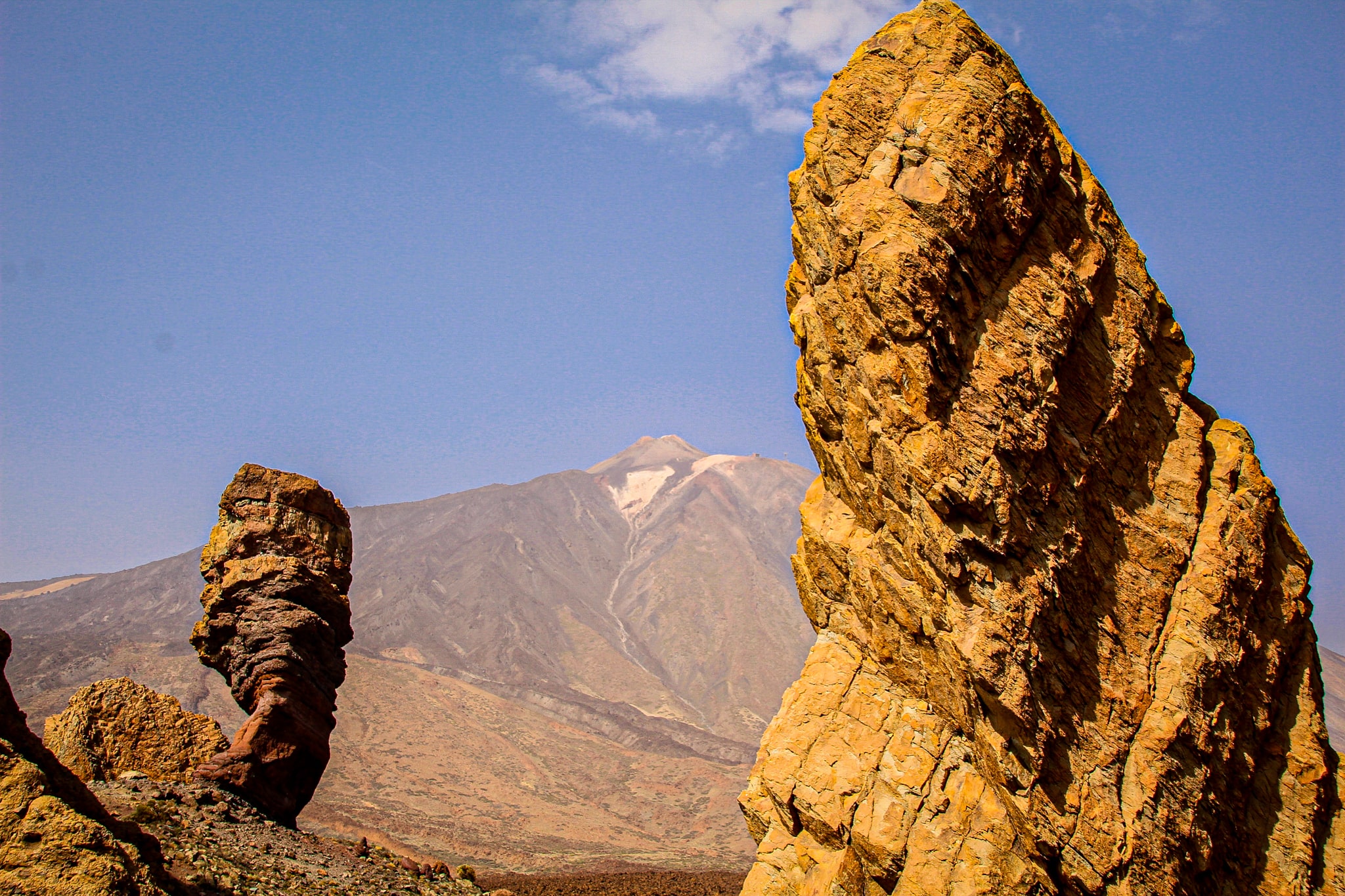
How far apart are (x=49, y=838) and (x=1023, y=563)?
32.7 feet

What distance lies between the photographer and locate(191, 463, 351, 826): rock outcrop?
19.6 m

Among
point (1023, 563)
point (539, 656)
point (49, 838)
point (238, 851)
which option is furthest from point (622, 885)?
point (539, 656)

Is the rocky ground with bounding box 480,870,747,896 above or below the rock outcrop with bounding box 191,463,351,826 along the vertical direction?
below

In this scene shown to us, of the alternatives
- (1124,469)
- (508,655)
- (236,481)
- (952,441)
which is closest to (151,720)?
(236,481)

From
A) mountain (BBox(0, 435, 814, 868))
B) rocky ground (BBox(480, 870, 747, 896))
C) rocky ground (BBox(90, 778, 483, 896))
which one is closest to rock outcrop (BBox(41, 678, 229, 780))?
rocky ground (BBox(90, 778, 483, 896))

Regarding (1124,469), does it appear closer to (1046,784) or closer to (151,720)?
(1046,784)

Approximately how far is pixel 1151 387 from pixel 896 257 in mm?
3384

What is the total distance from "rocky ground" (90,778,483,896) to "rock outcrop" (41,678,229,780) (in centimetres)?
88

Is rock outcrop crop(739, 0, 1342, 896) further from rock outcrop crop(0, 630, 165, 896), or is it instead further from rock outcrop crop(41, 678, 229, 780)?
rock outcrop crop(41, 678, 229, 780)

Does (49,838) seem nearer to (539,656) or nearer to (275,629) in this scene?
(275,629)

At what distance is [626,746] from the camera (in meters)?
73.3

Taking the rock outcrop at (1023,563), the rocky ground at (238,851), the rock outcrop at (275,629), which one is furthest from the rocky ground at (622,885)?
the rock outcrop at (1023,563)

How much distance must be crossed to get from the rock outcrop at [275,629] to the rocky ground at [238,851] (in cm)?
105

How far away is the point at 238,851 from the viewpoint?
1588cm
